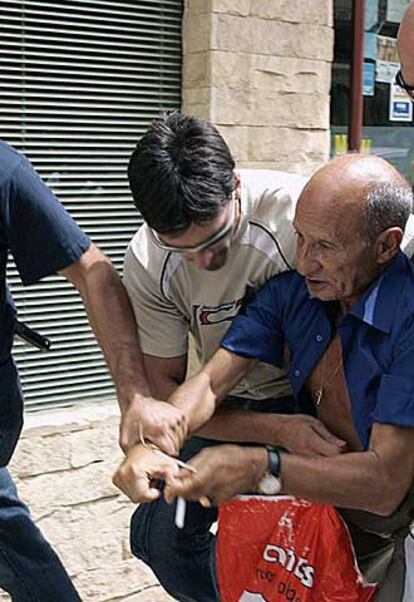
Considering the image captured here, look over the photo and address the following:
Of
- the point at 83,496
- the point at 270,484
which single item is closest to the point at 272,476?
the point at 270,484

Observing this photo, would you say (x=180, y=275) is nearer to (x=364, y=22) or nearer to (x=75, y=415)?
(x=75, y=415)

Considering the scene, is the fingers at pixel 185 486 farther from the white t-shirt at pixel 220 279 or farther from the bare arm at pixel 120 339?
the white t-shirt at pixel 220 279

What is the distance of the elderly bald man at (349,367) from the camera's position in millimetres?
2318

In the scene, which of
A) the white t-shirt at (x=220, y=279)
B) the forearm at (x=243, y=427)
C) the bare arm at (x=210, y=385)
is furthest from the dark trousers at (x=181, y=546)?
the bare arm at (x=210, y=385)

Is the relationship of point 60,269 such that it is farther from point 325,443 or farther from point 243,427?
point 325,443

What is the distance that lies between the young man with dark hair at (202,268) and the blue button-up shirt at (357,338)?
0.10 meters

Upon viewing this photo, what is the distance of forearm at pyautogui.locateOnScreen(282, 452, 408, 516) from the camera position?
2322 millimetres

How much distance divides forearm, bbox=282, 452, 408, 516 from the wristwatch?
11mm

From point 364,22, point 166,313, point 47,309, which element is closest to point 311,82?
point 364,22

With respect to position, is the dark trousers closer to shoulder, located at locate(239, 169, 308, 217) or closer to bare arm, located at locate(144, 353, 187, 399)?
bare arm, located at locate(144, 353, 187, 399)

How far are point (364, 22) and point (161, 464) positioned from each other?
10.7 feet

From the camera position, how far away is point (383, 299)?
7.94ft

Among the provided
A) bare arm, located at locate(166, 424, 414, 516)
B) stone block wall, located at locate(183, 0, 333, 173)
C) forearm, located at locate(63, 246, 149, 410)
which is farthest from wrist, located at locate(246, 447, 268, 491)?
stone block wall, located at locate(183, 0, 333, 173)

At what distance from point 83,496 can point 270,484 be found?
6.57 feet
